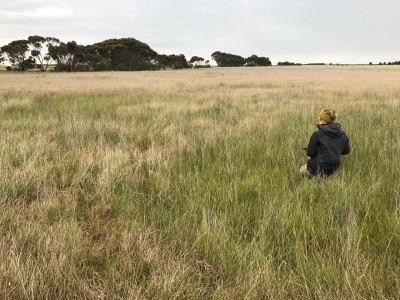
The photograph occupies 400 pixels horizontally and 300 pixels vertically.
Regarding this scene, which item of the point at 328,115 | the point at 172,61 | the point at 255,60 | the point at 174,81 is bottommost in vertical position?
the point at 328,115

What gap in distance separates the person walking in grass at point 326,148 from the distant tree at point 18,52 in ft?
259

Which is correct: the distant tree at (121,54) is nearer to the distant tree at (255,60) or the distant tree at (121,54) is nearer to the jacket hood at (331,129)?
the distant tree at (255,60)

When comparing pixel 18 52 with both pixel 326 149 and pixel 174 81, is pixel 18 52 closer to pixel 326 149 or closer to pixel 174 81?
pixel 174 81

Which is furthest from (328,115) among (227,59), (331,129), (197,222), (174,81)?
(227,59)

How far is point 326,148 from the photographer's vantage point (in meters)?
4.33

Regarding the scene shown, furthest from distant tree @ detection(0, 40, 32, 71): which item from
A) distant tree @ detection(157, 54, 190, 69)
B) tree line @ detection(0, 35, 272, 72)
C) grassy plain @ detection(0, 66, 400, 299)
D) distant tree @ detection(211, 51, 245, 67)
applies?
grassy plain @ detection(0, 66, 400, 299)

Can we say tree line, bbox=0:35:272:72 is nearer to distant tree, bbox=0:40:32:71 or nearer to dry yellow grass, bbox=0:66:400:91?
distant tree, bbox=0:40:32:71

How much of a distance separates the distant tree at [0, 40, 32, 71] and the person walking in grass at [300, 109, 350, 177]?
3107 inches

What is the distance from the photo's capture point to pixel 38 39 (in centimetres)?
7356

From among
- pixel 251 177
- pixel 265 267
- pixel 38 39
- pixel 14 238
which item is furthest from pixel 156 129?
pixel 38 39

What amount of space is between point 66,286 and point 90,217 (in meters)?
1.13

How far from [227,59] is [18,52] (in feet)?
186

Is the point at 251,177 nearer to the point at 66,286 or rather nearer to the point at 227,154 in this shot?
the point at 227,154

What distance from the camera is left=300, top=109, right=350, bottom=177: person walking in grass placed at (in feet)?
14.1
